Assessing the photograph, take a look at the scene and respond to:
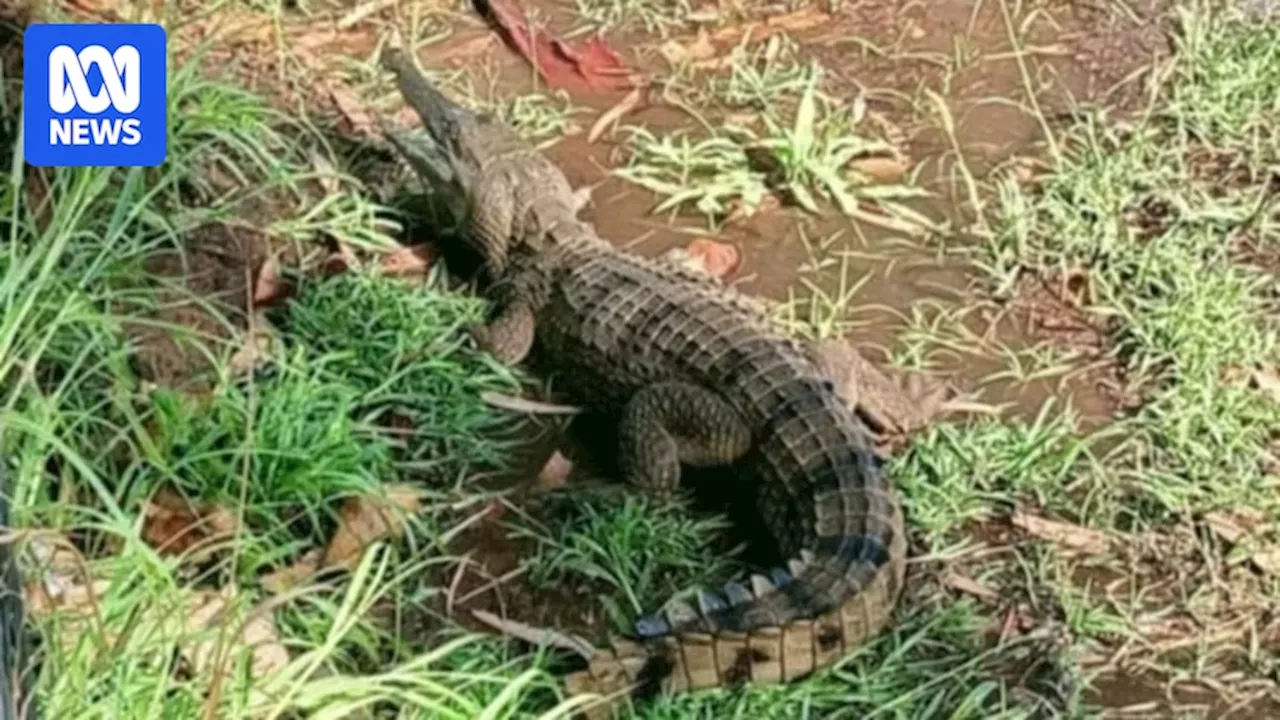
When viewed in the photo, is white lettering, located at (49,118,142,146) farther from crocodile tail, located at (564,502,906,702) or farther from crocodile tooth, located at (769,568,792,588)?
crocodile tooth, located at (769,568,792,588)

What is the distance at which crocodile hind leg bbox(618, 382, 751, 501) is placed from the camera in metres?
4.37

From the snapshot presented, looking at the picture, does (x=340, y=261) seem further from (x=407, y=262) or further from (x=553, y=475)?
(x=553, y=475)

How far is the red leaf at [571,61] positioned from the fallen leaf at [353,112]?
526mm

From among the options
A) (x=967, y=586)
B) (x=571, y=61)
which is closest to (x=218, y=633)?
(x=967, y=586)

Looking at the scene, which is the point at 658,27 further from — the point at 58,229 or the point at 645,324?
the point at 58,229

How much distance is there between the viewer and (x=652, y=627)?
3777mm

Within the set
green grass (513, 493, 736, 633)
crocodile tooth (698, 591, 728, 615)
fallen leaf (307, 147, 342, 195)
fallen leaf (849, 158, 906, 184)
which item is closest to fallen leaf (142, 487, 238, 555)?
green grass (513, 493, 736, 633)

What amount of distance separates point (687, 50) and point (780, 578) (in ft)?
7.59

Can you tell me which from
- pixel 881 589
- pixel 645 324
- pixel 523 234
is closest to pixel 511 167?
pixel 523 234

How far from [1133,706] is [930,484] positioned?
0.68 m

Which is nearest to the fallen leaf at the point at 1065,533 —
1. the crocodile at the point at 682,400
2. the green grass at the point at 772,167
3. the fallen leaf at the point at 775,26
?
the crocodile at the point at 682,400

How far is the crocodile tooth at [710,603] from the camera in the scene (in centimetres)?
382

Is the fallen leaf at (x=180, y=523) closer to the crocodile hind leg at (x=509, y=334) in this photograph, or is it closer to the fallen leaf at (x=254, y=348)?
the fallen leaf at (x=254, y=348)

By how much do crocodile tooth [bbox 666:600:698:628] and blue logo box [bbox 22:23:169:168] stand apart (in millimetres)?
1471
